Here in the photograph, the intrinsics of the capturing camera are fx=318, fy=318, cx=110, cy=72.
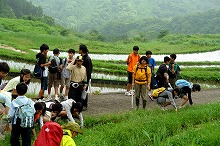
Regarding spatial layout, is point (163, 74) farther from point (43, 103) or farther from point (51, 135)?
point (51, 135)

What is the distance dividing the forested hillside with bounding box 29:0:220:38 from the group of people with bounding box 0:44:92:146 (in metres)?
68.2

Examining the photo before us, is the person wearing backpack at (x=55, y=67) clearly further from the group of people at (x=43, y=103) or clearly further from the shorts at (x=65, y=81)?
the shorts at (x=65, y=81)

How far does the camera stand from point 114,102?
10.6 metres

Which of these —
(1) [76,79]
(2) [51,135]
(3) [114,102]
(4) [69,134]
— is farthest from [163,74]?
(2) [51,135]

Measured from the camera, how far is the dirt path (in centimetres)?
939

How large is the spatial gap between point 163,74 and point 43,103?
14.4ft

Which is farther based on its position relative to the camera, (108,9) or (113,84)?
(108,9)

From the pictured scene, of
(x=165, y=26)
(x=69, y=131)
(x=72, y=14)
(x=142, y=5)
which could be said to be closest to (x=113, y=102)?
(x=69, y=131)

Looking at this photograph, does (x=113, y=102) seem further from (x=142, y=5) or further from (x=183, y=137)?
(x=142, y=5)

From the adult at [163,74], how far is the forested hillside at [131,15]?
67122 mm

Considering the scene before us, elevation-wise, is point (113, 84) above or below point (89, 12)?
below

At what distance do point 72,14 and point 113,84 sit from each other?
5403 inches

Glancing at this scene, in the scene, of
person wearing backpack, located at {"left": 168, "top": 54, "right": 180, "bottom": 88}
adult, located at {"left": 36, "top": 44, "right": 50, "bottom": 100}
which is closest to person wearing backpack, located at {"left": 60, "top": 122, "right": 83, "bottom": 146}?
adult, located at {"left": 36, "top": 44, "right": 50, "bottom": 100}

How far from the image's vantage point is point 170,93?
28.4 ft
